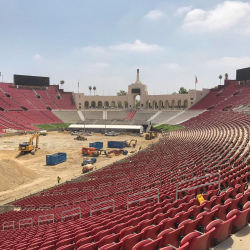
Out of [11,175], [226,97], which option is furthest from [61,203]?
[226,97]

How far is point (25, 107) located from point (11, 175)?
69.5m

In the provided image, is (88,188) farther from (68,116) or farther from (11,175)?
(68,116)

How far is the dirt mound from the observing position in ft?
82.4

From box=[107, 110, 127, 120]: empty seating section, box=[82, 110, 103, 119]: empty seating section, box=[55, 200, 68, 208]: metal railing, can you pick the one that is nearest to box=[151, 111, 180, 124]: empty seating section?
box=[107, 110, 127, 120]: empty seating section

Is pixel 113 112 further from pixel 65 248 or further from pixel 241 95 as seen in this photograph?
pixel 65 248

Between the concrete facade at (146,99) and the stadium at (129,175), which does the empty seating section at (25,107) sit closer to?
the stadium at (129,175)

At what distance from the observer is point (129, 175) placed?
71.9 ft

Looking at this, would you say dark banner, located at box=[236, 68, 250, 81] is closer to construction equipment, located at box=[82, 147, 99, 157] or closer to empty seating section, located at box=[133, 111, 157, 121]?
empty seating section, located at box=[133, 111, 157, 121]

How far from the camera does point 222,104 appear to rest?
80875mm

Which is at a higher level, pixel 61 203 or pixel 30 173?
pixel 61 203

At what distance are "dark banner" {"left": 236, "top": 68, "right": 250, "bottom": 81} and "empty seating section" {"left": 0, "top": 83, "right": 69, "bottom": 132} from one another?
70330 mm

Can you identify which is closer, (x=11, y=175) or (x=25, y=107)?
(x=11, y=175)

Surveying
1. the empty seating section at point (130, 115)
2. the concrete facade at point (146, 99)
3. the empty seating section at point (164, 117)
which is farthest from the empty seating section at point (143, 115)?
the concrete facade at point (146, 99)

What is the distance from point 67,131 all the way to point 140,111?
1342 inches
